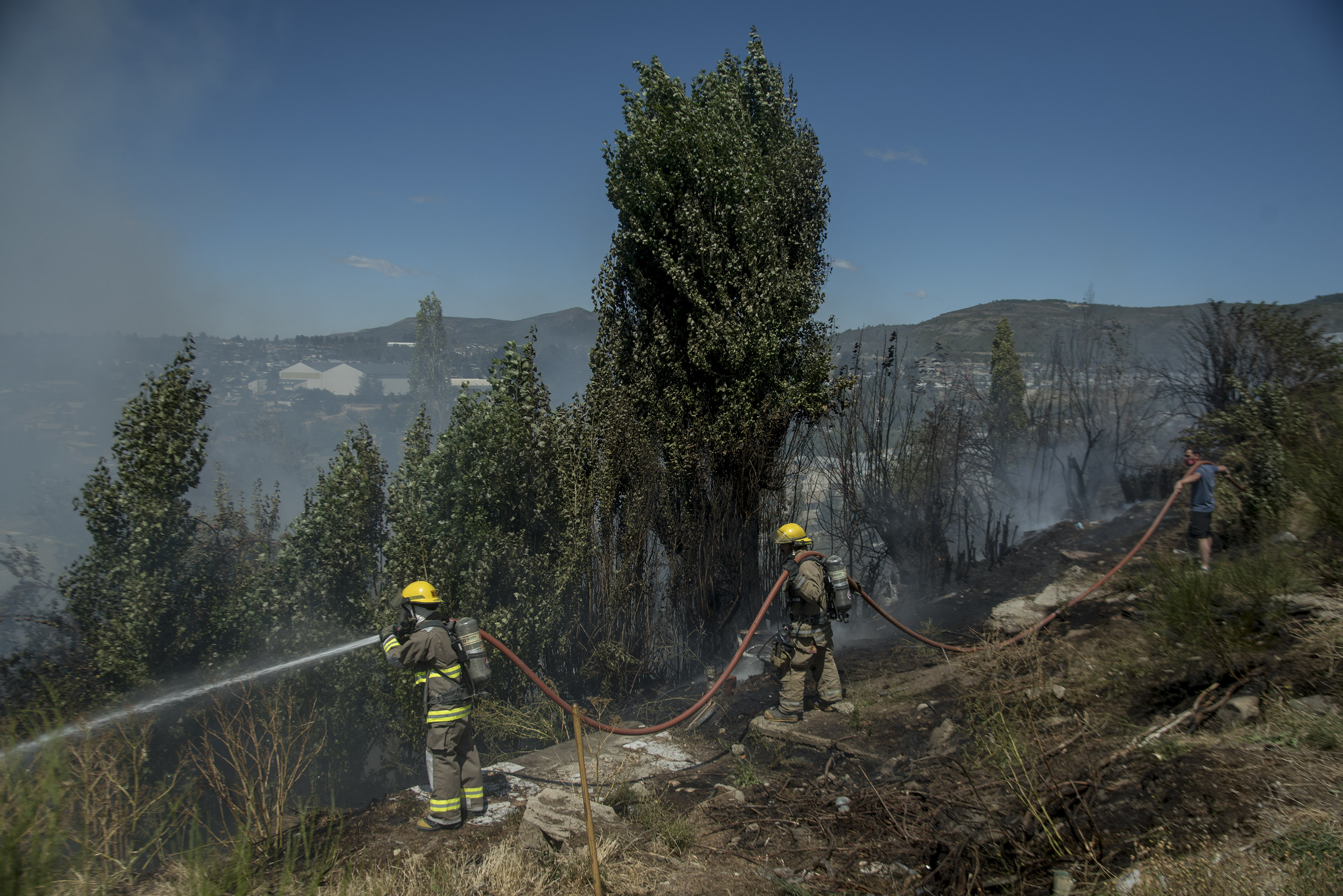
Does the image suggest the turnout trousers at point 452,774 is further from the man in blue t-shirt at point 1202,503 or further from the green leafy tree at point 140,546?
the man in blue t-shirt at point 1202,503

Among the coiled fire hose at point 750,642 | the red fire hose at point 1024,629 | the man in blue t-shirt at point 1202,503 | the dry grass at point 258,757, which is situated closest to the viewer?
the dry grass at point 258,757

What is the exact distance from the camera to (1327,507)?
594 centimetres

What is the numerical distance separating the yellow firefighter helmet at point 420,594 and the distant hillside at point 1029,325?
26.6 m

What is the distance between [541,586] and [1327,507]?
8378 mm

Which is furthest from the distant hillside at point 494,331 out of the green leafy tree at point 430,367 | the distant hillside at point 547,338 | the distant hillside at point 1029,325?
the distant hillside at point 1029,325

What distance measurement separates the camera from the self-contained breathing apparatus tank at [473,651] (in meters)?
5.29

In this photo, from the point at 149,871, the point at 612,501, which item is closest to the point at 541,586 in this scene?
the point at 612,501

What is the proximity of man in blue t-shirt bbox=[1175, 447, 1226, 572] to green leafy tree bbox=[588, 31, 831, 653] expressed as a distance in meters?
4.63

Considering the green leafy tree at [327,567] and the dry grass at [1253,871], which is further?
the green leafy tree at [327,567]

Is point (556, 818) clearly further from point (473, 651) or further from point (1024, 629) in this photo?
point (1024, 629)

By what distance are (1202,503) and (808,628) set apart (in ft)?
17.4

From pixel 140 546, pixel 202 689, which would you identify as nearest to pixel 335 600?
pixel 202 689

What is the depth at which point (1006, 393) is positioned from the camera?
2311 centimetres

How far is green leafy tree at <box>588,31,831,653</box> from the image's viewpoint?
30.5ft
